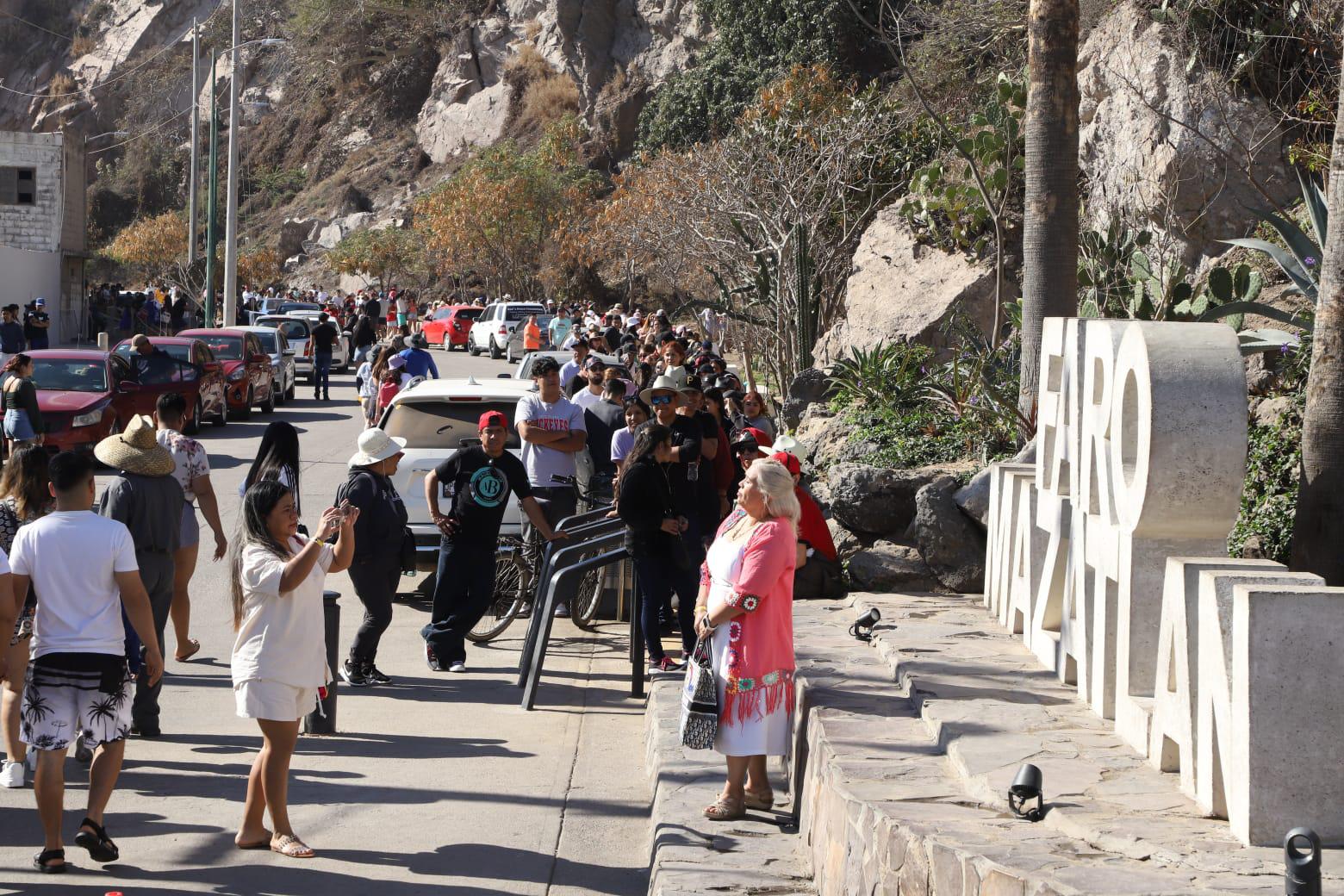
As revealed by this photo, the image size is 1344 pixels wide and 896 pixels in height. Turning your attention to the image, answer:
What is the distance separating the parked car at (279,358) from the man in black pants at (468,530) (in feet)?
65.9

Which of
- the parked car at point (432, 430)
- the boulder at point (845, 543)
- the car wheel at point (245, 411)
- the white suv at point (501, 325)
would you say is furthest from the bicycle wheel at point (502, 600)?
the white suv at point (501, 325)

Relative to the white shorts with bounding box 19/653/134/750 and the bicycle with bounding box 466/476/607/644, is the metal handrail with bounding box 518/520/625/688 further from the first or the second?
the white shorts with bounding box 19/653/134/750

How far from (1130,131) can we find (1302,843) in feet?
52.6

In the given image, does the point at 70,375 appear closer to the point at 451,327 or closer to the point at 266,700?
the point at 266,700

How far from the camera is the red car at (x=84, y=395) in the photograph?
1853 centimetres

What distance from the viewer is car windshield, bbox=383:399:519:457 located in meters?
11.8

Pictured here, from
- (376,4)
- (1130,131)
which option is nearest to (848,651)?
(1130,131)

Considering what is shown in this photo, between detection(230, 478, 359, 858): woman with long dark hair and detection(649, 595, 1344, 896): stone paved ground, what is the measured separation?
5.46 ft

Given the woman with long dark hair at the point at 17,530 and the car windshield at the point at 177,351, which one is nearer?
the woman with long dark hair at the point at 17,530

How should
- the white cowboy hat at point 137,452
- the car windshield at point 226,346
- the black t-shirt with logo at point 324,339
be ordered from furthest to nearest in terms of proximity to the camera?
1. the black t-shirt with logo at point 324,339
2. the car windshield at point 226,346
3. the white cowboy hat at point 137,452

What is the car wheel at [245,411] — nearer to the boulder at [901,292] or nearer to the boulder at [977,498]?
the boulder at [901,292]

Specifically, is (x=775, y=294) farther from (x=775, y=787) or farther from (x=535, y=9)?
(x=535, y=9)

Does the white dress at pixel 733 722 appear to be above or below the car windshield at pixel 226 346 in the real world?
below

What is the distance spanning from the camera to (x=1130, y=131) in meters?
18.2
